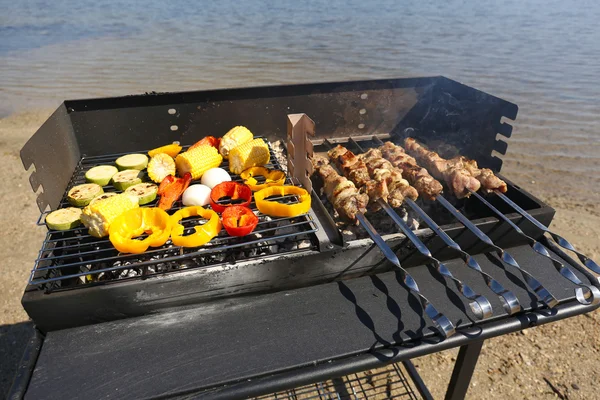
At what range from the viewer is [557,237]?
7.98 ft

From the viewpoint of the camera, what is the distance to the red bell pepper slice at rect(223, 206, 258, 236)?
2375 mm

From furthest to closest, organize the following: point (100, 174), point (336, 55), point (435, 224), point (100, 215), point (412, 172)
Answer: point (336, 55) < point (412, 172) < point (100, 174) < point (435, 224) < point (100, 215)

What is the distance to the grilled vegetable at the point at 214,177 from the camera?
302cm

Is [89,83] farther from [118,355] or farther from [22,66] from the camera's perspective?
[118,355]

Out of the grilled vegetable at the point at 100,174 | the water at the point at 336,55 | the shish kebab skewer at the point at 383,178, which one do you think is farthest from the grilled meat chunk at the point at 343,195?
the water at the point at 336,55

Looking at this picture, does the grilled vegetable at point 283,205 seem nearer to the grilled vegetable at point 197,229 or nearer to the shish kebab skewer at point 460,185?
the grilled vegetable at point 197,229

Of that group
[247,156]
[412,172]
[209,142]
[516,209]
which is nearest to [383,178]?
[412,172]

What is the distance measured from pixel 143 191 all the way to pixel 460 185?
98.1 inches

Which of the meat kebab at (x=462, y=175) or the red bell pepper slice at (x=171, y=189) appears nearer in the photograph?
the red bell pepper slice at (x=171, y=189)

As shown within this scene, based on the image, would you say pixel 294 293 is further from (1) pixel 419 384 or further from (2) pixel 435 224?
(1) pixel 419 384

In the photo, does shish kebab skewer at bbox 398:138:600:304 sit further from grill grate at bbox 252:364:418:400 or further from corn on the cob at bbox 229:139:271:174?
grill grate at bbox 252:364:418:400

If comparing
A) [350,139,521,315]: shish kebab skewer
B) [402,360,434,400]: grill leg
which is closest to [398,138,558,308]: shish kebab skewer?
[350,139,521,315]: shish kebab skewer

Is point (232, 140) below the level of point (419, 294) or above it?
above

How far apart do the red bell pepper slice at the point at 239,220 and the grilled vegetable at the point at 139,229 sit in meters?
0.37
